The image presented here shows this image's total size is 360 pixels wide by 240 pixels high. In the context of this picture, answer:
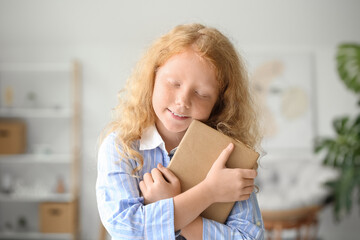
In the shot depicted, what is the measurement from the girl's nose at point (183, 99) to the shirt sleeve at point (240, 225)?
0.79 feet

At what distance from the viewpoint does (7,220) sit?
4832mm

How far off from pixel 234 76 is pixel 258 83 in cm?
402

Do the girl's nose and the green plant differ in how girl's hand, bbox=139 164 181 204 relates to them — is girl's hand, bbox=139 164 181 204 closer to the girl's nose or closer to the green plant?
the girl's nose

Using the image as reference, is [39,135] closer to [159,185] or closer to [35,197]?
[35,197]

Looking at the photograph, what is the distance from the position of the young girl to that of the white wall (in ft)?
12.8

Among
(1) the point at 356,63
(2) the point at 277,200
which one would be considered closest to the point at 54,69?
(2) the point at 277,200

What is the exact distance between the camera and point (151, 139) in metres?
0.95

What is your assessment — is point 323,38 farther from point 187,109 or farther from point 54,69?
point 187,109

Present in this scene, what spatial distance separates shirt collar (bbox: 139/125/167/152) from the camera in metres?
0.94

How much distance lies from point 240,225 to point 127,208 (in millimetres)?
246

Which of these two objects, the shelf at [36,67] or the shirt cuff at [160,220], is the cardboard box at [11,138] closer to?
the shelf at [36,67]

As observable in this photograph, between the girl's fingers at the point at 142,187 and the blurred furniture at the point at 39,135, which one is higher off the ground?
the girl's fingers at the point at 142,187

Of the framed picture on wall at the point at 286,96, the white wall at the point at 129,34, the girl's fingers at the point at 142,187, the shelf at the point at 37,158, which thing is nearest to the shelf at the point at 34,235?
the white wall at the point at 129,34

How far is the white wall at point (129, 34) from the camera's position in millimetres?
4832
